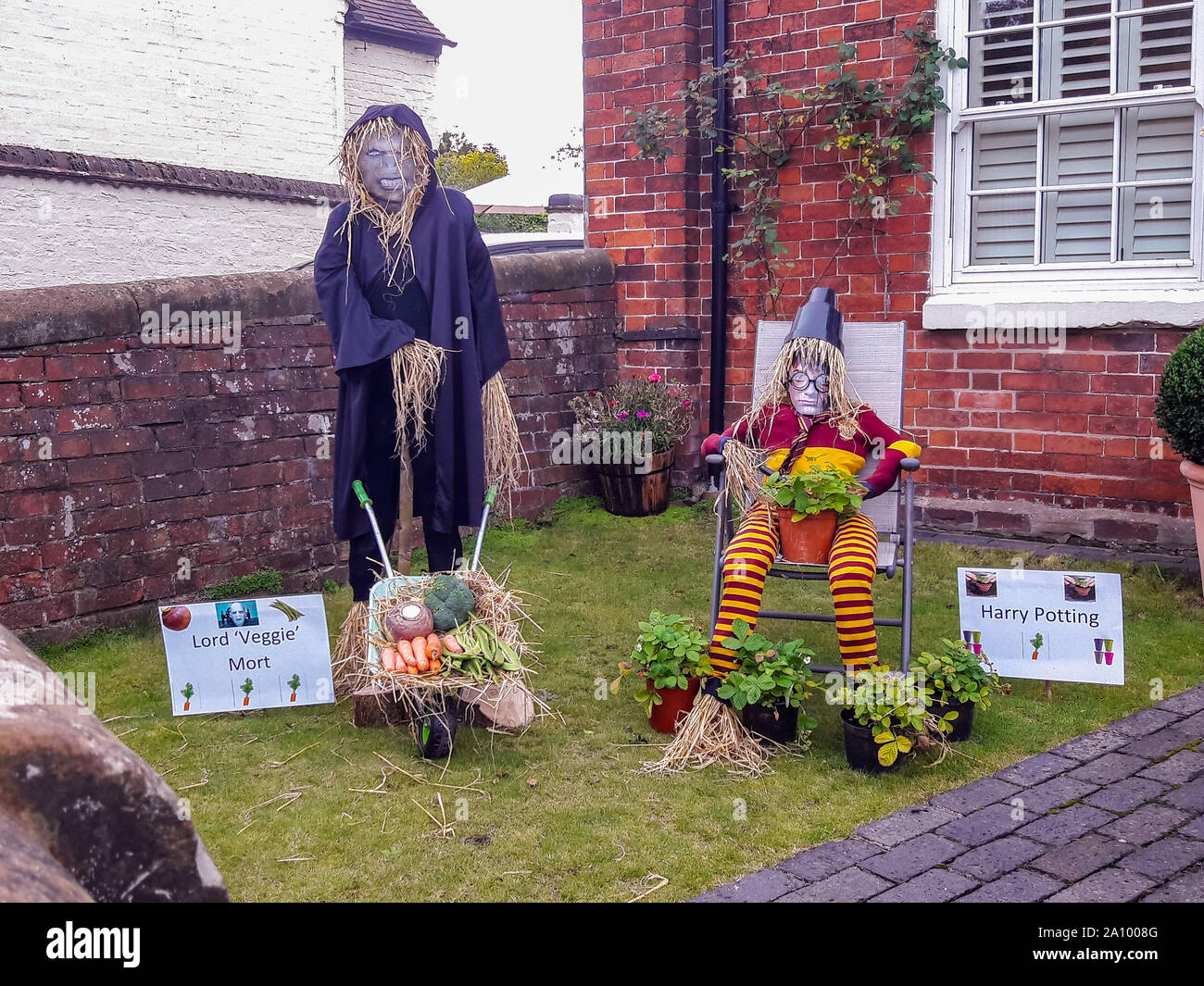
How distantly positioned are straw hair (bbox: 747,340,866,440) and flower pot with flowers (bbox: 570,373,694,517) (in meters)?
2.80

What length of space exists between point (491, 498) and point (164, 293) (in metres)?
2.25

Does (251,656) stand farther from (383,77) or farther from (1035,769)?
(383,77)

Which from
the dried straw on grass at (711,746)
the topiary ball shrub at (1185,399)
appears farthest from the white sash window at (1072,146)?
the dried straw on grass at (711,746)

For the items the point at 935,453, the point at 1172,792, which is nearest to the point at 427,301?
the point at 1172,792

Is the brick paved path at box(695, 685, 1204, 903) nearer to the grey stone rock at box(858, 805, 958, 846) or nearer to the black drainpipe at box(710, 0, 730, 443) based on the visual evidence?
the grey stone rock at box(858, 805, 958, 846)

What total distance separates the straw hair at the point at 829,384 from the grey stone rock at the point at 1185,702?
1614mm

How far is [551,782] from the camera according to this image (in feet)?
13.1

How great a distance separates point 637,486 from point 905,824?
14.6 ft

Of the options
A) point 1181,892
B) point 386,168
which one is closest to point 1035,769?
point 1181,892

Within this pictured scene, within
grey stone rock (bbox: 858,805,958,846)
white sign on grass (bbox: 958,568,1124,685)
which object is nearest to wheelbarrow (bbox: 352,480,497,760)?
grey stone rock (bbox: 858,805,958,846)

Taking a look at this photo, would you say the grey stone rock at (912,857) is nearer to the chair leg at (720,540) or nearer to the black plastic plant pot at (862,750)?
the black plastic plant pot at (862,750)

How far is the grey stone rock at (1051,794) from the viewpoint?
3660 millimetres

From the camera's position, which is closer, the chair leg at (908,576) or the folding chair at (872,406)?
the chair leg at (908,576)

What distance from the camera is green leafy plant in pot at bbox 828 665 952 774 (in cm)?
389
